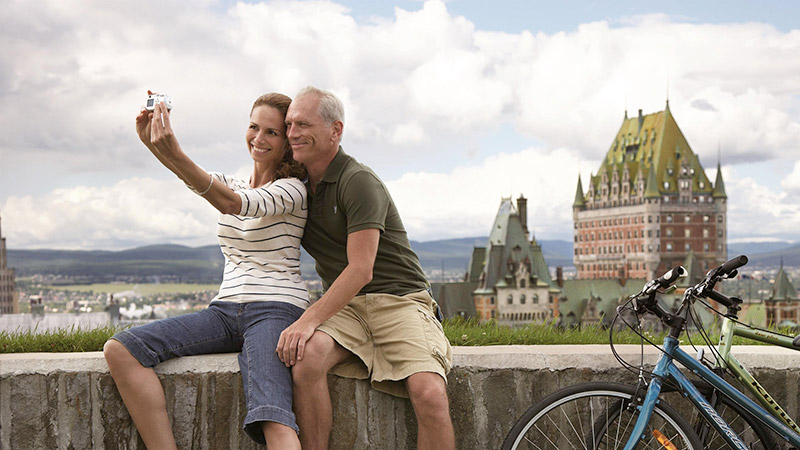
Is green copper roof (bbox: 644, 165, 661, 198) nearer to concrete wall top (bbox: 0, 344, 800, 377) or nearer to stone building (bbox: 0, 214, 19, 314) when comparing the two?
stone building (bbox: 0, 214, 19, 314)

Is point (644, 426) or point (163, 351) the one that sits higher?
point (163, 351)

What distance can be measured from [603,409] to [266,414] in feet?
4.53

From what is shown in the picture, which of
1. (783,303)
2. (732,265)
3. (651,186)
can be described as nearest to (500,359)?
(732,265)

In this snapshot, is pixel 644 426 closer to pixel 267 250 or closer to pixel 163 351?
pixel 267 250

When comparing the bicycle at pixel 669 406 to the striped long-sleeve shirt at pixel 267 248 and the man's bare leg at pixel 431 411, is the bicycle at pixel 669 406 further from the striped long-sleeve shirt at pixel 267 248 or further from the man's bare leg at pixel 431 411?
the striped long-sleeve shirt at pixel 267 248

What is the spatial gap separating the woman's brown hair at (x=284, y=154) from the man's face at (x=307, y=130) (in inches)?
4.4

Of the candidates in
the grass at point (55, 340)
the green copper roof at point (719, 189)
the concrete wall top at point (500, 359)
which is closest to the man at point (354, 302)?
the concrete wall top at point (500, 359)

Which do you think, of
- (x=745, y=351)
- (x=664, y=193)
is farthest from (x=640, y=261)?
(x=745, y=351)

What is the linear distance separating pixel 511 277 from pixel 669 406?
311 ft

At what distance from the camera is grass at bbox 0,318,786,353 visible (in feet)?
13.9

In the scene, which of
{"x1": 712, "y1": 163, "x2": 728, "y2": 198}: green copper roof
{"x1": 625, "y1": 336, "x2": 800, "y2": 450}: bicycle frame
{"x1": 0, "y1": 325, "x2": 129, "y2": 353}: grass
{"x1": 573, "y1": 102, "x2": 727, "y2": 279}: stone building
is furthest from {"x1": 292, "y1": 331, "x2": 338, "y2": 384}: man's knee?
{"x1": 712, "y1": 163, "x2": 728, "y2": 198}: green copper roof

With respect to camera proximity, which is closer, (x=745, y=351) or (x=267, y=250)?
(x=267, y=250)

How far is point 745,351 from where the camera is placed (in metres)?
4.04

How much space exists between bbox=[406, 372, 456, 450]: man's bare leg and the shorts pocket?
0.44 feet
